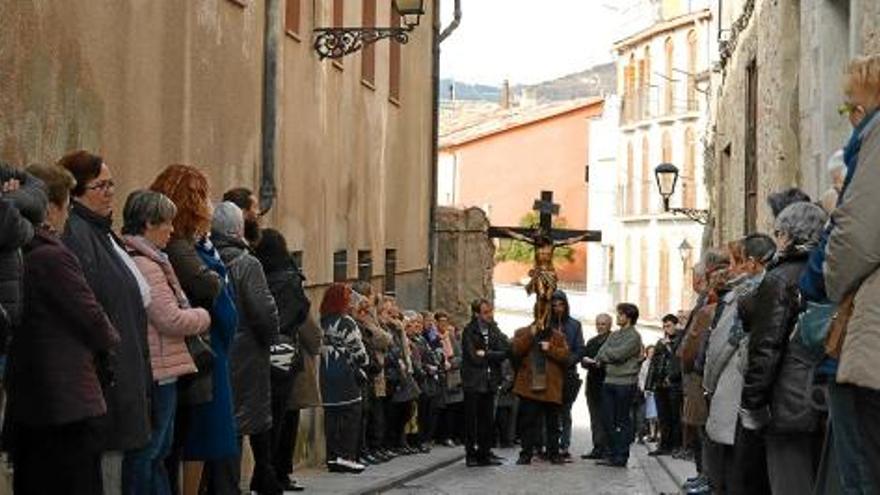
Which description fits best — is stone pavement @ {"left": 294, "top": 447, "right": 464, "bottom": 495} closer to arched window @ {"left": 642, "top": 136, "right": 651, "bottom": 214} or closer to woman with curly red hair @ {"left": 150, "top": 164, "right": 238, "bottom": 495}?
woman with curly red hair @ {"left": 150, "top": 164, "right": 238, "bottom": 495}

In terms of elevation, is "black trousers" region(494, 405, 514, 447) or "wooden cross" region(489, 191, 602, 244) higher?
Answer: "wooden cross" region(489, 191, 602, 244)

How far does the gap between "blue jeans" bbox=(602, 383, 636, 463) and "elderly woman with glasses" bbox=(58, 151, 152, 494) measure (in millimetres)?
13627

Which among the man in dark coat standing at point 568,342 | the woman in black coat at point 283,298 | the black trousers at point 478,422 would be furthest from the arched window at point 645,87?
the woman in black coat at point 283,298

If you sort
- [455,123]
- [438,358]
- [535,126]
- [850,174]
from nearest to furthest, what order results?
[850,174] < [438,358] < [535,126] < [455,123]

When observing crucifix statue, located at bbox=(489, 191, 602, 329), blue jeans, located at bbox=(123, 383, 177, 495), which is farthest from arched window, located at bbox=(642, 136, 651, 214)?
blue jeans, located at bbox=(123, 383, 177, 495)

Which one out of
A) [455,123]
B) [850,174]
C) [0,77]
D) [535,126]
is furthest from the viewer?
[455,123]

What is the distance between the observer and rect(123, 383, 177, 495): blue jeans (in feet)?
31.0

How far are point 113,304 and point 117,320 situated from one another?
0.07m

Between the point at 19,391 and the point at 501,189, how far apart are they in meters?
80.7

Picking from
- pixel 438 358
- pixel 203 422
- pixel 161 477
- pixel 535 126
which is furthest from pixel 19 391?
pixel 535 126

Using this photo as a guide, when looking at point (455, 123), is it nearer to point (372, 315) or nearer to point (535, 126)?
point (535, 126)

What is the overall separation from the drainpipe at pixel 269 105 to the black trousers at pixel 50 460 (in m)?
8.75

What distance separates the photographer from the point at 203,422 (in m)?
10.7

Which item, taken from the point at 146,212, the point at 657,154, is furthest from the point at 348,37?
the point at 657,154
